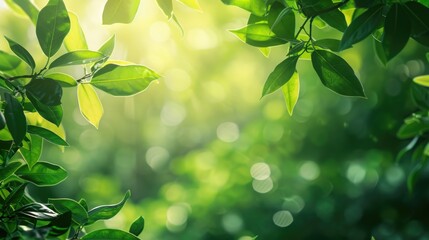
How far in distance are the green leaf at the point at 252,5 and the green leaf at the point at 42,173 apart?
0.96ft

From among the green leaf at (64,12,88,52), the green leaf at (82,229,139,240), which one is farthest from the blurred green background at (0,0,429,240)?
the green leaf at (82,229,139,240)

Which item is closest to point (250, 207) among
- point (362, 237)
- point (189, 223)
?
point (189, 223)

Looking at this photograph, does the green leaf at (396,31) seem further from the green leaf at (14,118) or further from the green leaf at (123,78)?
the green leaf at (14,118)

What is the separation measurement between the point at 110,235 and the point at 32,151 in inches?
5.8

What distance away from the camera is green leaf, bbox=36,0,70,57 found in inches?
25.7

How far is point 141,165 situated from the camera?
251 inches

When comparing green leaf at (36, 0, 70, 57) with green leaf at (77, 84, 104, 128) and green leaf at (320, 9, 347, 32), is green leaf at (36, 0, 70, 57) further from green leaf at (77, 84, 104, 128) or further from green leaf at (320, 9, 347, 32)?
green leaf at (320, 9, 347, 32)

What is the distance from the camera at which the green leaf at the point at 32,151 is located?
0.72 meters

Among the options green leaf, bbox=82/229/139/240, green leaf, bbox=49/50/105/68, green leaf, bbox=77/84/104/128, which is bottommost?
green leaf, bbox=82/229/139/240

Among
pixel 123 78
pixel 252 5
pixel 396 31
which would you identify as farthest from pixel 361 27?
pixel 123 78

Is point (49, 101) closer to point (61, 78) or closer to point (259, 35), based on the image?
point (61, 78)

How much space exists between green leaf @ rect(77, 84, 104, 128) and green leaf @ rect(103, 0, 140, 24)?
0.30 ft

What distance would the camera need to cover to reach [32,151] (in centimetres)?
73

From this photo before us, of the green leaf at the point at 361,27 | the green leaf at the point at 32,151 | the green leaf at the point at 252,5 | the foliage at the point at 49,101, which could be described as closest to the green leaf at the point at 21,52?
the foliage at the point at 49,101
